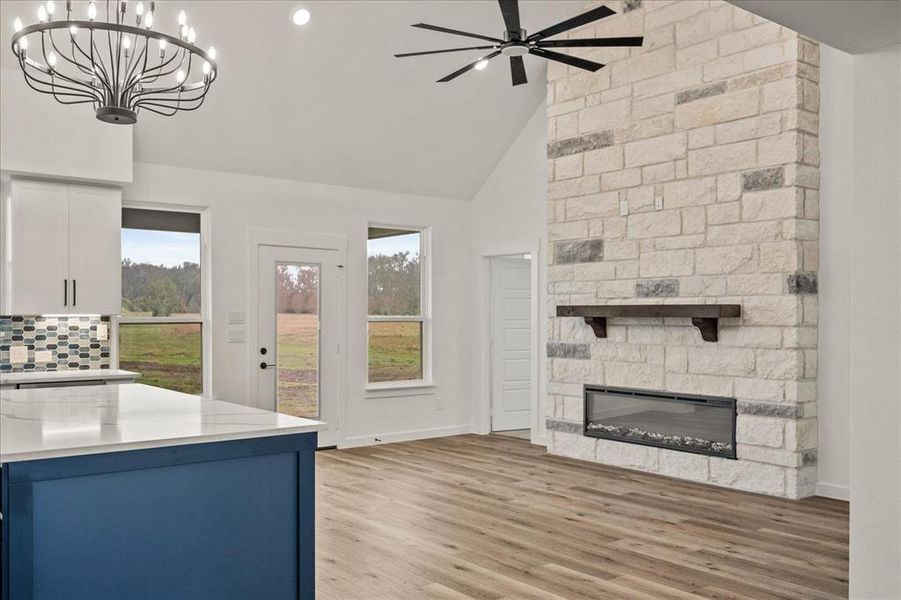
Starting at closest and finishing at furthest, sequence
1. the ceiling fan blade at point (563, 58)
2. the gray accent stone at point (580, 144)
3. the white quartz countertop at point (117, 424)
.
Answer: the white quartz countertop at point (117, 424), the ceiling fan blade at point (563, 58), the gray accent stone at point (580, 144)

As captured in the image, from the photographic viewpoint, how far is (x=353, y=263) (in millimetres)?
7824

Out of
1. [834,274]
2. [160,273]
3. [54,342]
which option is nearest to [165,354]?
[160,273]

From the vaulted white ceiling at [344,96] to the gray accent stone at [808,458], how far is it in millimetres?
4110

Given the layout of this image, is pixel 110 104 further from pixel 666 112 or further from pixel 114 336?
pixel 666 112

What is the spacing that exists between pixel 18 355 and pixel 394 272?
3641 millimetres

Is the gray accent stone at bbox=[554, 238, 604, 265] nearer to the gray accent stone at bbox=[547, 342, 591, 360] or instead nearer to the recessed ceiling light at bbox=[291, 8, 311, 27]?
the gray accent stone at bbox=[547, 342, 591, 360]

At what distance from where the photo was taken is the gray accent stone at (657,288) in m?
6.14

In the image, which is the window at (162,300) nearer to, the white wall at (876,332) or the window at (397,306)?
the window at (397,306)

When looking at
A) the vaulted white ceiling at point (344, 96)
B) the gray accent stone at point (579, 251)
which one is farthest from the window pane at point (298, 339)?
the gray accent stone at point (579, 251)

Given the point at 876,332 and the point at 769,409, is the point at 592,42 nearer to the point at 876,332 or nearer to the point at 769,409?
the point at 876,332

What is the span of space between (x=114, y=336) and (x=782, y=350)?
17.0 ft

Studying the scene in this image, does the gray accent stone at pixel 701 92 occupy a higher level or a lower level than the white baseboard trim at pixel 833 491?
higher

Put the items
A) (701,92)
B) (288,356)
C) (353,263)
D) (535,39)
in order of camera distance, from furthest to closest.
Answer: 1. (353,263)
2. (288,356)
3. (701,92)
4. (535,39)

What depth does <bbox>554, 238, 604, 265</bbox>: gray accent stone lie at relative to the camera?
21.9ft
